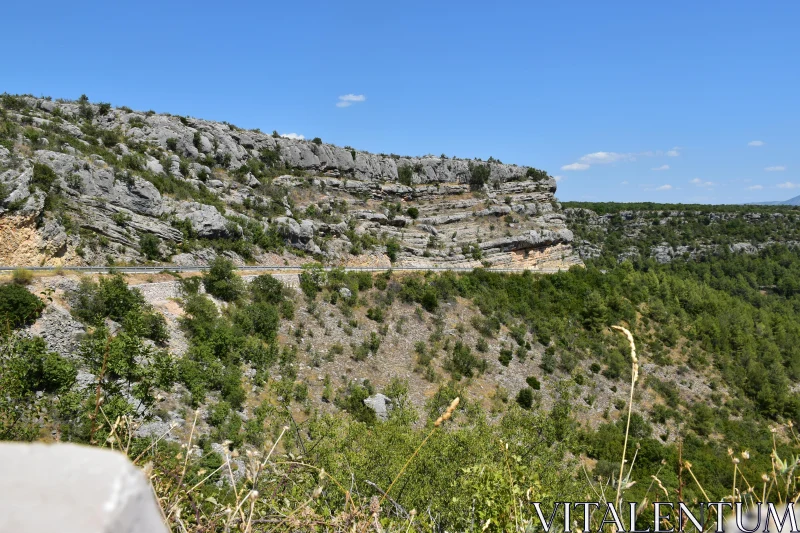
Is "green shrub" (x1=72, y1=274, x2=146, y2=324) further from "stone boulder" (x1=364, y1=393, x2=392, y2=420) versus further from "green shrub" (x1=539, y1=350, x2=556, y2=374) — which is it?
"green shrub" (x1=539, y1=350, x2=556, y2=374)

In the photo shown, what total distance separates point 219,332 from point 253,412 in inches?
164

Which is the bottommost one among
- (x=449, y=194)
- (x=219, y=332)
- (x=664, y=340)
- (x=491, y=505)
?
(x=664, y=340)

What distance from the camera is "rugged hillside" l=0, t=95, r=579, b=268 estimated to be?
2064 cm

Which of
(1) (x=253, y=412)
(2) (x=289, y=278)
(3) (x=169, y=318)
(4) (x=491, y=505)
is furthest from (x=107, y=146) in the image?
(4) (x=491, y=505)

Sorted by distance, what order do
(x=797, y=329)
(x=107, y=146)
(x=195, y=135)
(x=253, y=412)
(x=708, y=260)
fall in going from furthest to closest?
(x=708, y=260) < (x=797, y=329) < (x=195, y=135) < (x=107, y=146) < (x=253, y=412)

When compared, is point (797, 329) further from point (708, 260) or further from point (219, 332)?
point (219, 332)

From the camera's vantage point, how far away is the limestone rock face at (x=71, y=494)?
75 cm

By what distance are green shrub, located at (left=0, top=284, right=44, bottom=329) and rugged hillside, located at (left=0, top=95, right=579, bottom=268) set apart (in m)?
6.20

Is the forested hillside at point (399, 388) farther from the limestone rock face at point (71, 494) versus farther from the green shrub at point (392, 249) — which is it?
the green shrub at point (392, 249)

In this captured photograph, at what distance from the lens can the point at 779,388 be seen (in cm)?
2931

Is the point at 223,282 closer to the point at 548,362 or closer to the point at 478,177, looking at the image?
the point at 548,362

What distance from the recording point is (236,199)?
107 feet

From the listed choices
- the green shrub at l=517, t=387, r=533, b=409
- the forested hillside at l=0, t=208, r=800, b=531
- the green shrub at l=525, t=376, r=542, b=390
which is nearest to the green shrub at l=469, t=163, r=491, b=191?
the forested hillside at l=0, t=208, r=800, b=531

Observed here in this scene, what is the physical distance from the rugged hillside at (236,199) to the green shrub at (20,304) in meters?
6.20
